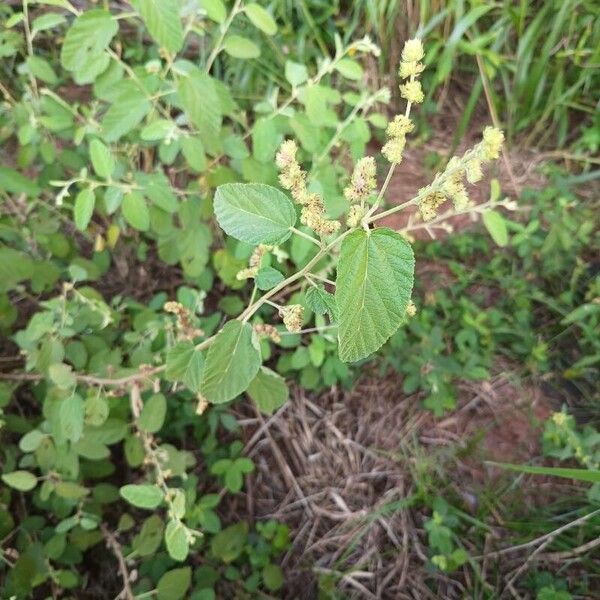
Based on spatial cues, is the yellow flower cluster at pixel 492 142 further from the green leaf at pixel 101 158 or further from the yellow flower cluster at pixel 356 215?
the green leaf at pixel 101 158

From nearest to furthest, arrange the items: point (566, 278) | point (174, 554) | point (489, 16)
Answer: point (174, 554) → point (566, 278) → point (489, 16)

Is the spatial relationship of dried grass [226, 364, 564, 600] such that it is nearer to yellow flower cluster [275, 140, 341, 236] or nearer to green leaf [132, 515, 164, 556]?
green leaf [132, 515, 164, 556]

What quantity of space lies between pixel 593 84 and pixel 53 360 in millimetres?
2017

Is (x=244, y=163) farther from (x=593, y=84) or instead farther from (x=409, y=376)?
(x=593, y=84)

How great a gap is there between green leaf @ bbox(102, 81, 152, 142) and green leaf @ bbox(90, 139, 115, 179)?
0.17 ft

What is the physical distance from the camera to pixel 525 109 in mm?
1968

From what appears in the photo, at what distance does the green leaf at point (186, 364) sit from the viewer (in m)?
0.85

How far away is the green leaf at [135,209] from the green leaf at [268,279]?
49 cm

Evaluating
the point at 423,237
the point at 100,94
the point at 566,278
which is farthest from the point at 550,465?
the point at 100,94

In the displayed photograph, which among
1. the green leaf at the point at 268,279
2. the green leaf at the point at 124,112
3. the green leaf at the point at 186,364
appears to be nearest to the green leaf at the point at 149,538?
the green leaf at the point at 186,364

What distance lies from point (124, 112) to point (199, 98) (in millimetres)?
169

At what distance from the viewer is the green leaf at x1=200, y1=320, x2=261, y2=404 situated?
2.44 feet

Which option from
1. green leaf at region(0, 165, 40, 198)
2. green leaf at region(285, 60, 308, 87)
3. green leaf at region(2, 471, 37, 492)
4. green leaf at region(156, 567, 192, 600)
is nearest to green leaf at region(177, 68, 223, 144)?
green leaf at region(285, 60, 308, 87)

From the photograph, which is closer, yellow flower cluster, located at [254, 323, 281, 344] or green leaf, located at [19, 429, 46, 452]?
yellow flower cluster, located at [254, 323, 281, 344]
